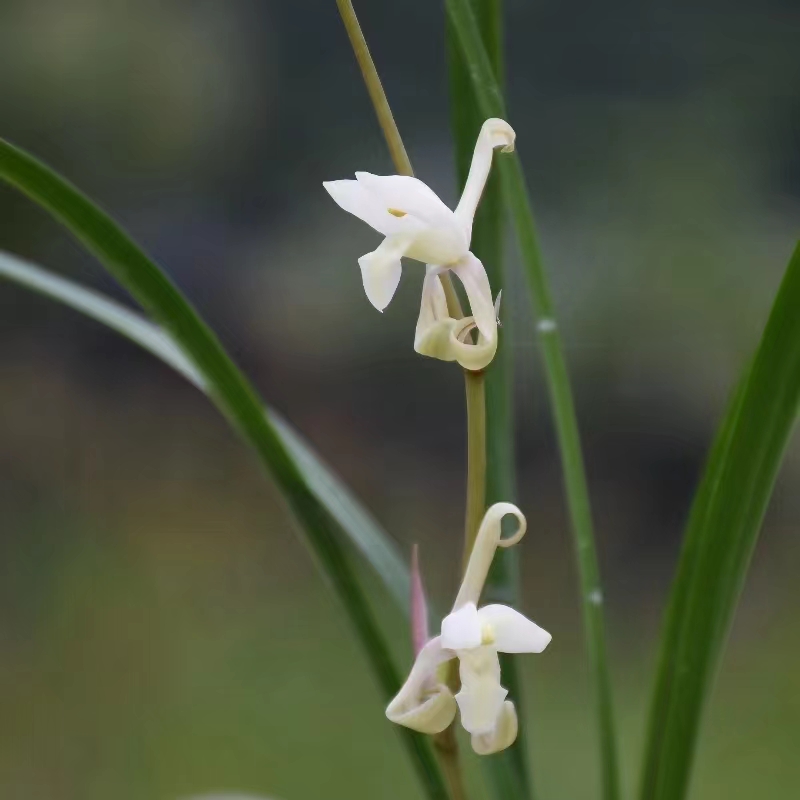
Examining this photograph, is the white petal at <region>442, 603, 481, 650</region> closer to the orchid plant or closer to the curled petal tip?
the orchid plant

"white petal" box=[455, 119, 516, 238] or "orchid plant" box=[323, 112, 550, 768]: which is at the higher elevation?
"white petal" box=[455, 119, 516, 238]

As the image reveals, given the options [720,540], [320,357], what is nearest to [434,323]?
[720,540]

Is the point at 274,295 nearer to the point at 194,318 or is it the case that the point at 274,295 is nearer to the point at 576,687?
the point at 576,687

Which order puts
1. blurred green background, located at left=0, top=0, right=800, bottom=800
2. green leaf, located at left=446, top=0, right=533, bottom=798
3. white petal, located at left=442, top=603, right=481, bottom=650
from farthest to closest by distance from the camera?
1. blurred green background, located at left=0, top=0, right=800, bottom=800
2. green leaf, located at left=446, top=0, right=533, bottom=798
3. white petal, located at left=442, top=603, right=481, bottom=650

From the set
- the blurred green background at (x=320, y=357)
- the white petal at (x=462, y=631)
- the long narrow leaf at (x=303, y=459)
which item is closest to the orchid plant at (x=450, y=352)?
the white petal at (x=462, y=631)

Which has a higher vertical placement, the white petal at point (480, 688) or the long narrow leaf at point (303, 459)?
the long narrow leaf at point (303, 459)

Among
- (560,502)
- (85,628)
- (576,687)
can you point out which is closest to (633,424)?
(560,502)

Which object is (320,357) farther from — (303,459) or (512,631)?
(512,631)

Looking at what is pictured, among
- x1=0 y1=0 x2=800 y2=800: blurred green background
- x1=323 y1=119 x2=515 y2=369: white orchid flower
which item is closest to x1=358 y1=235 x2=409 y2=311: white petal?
x1=323 y1=119 x2=515 y2=369: white orchid flower

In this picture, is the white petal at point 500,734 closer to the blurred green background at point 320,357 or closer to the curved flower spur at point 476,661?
the curved flower spur at point 476,661
